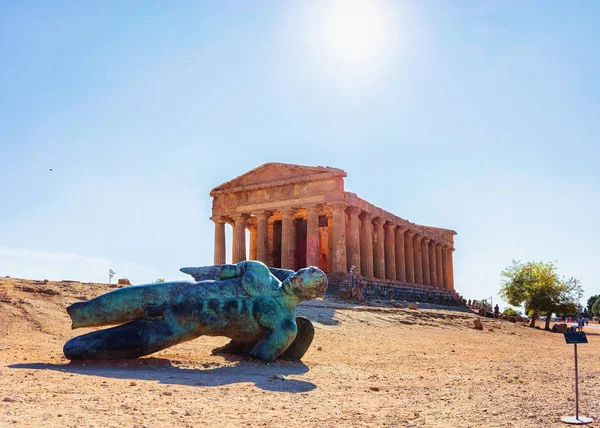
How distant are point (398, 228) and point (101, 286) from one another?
110 feet

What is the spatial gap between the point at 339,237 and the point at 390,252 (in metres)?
10.5

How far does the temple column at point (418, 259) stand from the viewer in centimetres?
5319

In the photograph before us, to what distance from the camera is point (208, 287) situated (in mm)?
9297

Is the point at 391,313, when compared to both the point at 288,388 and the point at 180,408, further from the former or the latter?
the point at 180,408

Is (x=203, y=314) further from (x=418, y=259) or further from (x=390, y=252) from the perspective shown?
(x=418, y=259)

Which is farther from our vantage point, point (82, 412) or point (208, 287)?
point (208, 287)

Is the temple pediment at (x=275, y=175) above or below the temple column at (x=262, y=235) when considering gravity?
above

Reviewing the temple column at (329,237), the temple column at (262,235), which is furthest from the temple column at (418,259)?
the temple column at (262,235)

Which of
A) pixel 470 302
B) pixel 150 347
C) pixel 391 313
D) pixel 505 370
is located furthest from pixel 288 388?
pixel 470 302

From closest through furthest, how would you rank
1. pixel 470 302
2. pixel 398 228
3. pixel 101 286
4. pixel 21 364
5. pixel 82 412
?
1. pixel 82 412
2. pixel 21 364
3. pixel 101 286
4. pixel 398 228
5. pixel 470 302

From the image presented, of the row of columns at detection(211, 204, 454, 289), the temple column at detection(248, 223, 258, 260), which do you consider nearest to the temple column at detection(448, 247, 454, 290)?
the row of columns at detection(211, 204, 454, 289)

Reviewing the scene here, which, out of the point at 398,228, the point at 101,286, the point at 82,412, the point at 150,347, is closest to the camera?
the point at 82,412

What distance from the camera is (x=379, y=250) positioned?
44.0 m

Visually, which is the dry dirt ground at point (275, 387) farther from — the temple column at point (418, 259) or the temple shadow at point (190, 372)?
the temple column at point (418, 259)
